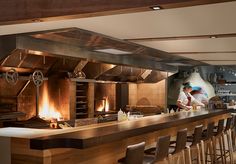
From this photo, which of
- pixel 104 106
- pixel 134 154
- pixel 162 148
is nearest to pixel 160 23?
pixel 162 148

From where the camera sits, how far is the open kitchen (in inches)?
130

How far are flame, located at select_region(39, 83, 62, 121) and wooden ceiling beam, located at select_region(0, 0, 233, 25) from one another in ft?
13.7

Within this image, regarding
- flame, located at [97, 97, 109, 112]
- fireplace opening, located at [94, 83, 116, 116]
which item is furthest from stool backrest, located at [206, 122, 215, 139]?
flame, located at [97, 97, 109, 112]

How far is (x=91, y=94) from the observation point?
8.12m

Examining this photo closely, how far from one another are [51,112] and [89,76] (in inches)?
47.5

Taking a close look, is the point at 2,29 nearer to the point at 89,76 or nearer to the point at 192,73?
the point at 89,76

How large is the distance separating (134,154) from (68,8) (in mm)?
1418

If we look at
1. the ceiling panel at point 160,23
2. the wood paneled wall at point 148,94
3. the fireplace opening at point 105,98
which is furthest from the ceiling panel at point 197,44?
the wood paneled wall at point 148,94

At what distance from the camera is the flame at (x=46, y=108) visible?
7557 millimetres

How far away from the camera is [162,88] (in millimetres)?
11039

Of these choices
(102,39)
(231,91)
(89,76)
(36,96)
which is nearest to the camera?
(102,39)

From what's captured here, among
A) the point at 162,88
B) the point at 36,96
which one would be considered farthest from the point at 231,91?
the point at 36,96

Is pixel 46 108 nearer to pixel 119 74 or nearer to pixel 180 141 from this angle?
pixel 119 74

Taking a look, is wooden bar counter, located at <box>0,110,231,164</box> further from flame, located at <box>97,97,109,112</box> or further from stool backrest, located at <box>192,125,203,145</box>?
flame, located at <box>97,97,109,112</box>
